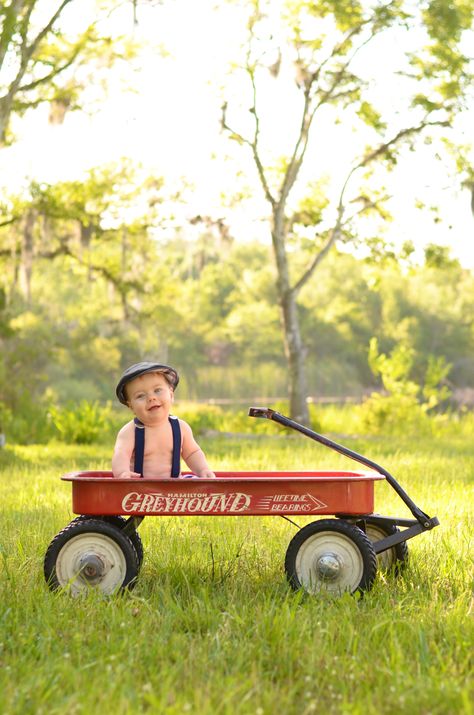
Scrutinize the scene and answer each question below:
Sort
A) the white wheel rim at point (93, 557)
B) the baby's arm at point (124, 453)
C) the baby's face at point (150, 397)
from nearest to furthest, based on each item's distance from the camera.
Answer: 1. the white wheel rim at point (93, 557)
2. the baby's arm at point (124, 453)
3. the baby's face at point (150, 397)

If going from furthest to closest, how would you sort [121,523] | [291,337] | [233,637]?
[291,337], [121,523], [233,637]

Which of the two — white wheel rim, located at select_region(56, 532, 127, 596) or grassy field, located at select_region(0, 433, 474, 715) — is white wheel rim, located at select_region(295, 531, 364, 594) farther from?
white wheel rim, located at select_region(56, 532, 127, 596)

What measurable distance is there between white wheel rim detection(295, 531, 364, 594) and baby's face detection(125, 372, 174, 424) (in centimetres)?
105

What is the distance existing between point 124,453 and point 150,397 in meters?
0.32

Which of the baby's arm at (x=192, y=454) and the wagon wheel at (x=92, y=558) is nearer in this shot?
the wagon wheel at (x=92, y=558)

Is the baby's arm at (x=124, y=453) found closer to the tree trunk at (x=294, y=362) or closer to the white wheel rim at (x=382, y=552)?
the white wheel rim at (x=382, y=552)

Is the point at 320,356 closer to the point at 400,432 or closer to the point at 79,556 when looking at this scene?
the point at 400,432

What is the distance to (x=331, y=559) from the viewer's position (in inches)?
193

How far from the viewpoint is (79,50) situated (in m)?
17.9

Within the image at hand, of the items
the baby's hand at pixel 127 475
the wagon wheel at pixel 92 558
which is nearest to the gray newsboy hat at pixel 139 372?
the baby's hand at pixel 127 475

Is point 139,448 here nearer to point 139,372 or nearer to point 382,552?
point 139,372

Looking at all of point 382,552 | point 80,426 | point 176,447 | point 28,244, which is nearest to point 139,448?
point 176,447

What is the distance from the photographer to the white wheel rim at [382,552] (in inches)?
219

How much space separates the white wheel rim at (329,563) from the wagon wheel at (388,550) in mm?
581
